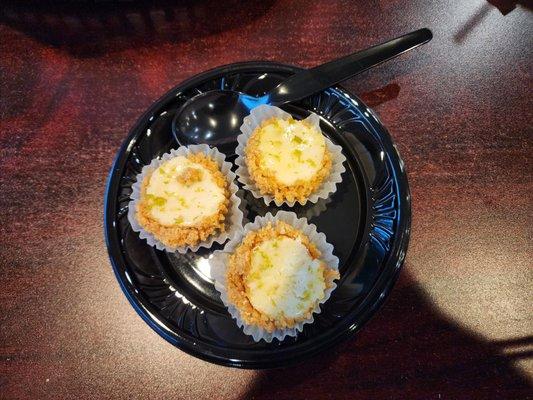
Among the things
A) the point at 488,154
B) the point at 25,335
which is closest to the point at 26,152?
the point at 25,335

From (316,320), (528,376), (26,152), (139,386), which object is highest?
(26,152)

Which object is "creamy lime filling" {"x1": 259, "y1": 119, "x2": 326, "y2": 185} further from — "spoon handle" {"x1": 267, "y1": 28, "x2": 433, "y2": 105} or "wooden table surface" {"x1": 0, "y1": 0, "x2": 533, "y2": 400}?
"wooden table surface" {"x1": 0, "y1": 0, "x2": 533, "y2": 400}

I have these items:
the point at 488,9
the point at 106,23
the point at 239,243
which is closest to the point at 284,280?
the point at 239,243

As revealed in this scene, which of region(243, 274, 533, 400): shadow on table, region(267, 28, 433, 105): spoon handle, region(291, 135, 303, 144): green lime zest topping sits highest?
region(267, 28, 433, 105): spoon handle

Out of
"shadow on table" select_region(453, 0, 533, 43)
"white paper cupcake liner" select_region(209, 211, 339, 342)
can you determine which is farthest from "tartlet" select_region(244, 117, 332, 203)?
"shadow on table" select_region(453, 0, 533, 43)

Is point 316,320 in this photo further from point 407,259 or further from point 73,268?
point 73,268

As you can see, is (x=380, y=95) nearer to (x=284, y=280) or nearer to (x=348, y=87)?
(x=348, y=87)
